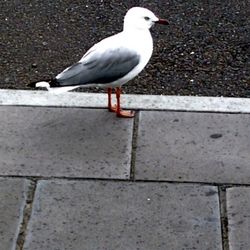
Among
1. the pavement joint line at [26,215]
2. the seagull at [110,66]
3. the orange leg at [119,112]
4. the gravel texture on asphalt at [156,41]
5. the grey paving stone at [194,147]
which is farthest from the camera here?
the gravel texture on asphalt at [156,41]

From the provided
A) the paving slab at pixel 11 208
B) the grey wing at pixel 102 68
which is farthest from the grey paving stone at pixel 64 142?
the grey wing at pixel 102 68

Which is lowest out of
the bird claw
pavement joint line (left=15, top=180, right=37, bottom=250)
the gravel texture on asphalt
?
pavement joint line (left=15, top=180, right=37, bottom=250)

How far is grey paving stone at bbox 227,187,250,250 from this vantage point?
4.29m

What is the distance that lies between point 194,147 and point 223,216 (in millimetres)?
780

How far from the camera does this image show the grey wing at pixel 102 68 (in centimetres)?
532

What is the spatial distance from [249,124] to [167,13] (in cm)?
210

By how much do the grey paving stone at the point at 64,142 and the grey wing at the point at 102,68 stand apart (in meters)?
0.31

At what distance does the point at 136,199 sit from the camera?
4660 millimetres

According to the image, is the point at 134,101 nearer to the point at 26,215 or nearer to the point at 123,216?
the point at 123,216

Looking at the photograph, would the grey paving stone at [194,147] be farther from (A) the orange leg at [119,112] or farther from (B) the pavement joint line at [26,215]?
(B) the pavement joint line at [26,215]

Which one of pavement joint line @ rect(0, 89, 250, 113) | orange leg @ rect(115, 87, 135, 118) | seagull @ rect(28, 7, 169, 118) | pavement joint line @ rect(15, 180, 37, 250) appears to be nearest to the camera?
pavement joint line @ rect(15, 180, 37, 250)

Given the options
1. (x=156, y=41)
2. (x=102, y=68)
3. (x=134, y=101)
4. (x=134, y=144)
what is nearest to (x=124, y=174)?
(x=134, y=144)

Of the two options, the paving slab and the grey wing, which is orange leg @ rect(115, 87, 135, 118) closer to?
the grey wing

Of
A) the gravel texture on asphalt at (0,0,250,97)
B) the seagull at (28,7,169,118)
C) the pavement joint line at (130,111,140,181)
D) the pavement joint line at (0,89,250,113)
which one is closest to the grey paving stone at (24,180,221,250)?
the pavement joint line at (130,111,140,181)
